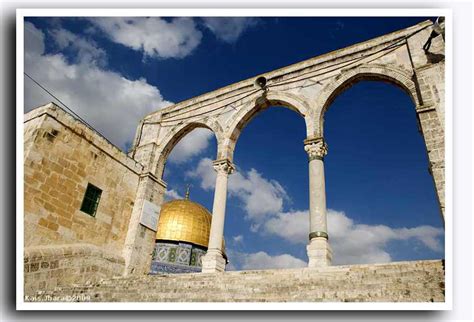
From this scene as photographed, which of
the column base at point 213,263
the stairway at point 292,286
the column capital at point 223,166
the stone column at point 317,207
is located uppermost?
the column capital at point 223,166

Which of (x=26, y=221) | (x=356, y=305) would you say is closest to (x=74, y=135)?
(x=26, y=221)

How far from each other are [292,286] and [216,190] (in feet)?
19.7

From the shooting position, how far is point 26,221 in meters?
8.84

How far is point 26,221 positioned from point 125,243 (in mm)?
3832

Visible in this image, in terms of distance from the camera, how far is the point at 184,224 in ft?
83.2

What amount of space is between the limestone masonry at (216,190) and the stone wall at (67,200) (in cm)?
3

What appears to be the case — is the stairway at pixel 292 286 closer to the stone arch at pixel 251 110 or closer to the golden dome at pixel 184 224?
the stone arch at pixel 251 110

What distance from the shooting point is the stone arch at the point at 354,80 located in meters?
Result: 10.4

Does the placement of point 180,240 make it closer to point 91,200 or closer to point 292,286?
point 91,200

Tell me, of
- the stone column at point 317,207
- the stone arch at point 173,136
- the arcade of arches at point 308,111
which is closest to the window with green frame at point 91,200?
the arcade of arches at point 308,111

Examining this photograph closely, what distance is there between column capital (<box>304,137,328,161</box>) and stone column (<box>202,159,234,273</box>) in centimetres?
305

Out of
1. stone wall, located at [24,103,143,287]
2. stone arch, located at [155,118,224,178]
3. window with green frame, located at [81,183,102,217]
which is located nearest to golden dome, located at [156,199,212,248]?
stone arch, located at [155,118,224,178]
